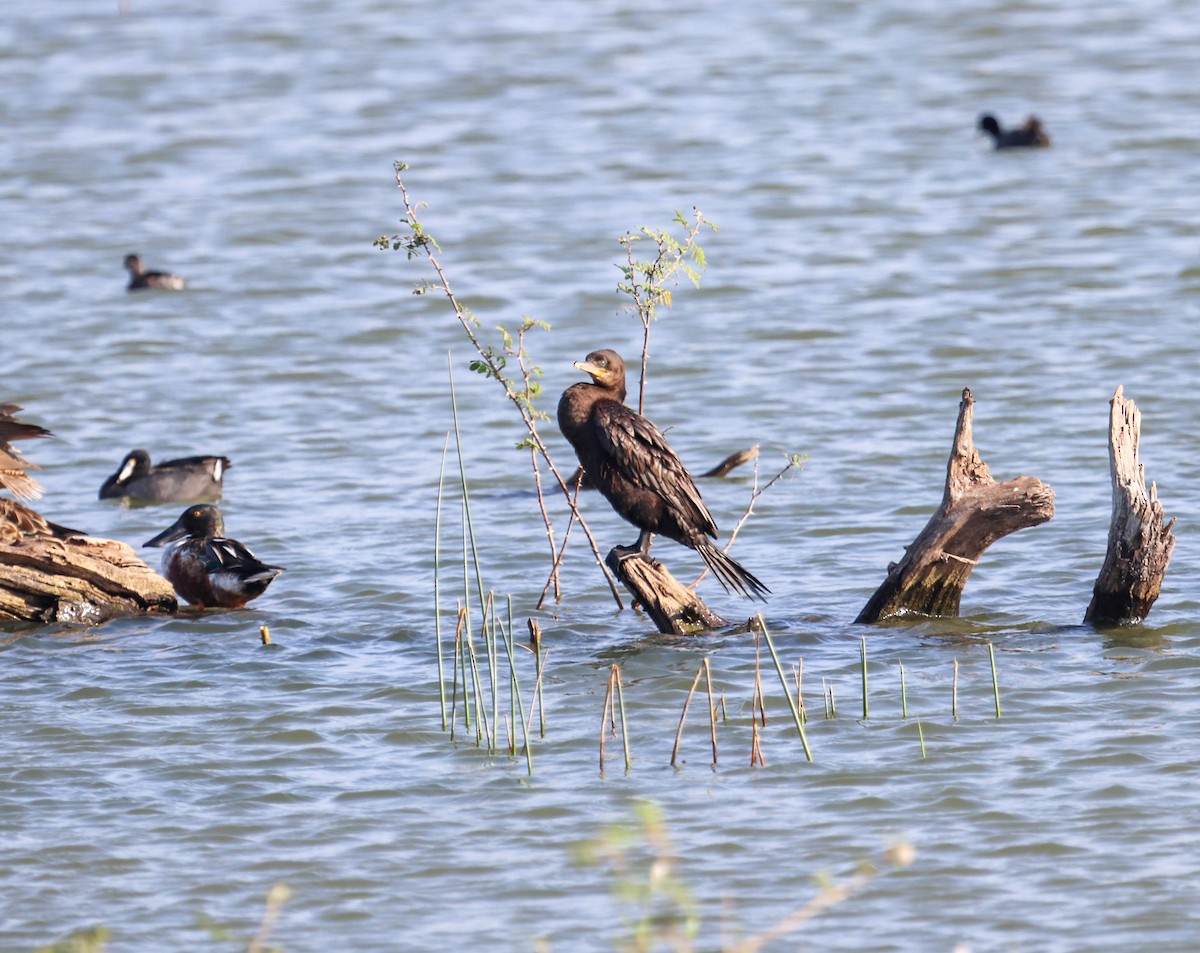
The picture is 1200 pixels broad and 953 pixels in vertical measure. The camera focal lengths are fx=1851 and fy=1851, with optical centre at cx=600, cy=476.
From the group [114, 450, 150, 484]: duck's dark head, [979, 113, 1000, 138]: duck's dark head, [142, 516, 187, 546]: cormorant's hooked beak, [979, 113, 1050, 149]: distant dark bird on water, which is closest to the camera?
[142, 516, 187, 546]: cormorant's hooked beak

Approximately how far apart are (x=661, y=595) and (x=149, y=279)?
9709mm

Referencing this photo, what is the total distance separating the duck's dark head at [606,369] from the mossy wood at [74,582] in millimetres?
2375

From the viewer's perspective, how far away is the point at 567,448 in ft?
42.0

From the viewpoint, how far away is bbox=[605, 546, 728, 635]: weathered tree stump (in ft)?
26.5

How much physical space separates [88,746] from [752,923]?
117 inches

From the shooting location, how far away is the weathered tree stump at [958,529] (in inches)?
309

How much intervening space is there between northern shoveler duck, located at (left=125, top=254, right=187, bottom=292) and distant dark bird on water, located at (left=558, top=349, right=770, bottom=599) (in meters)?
9.13

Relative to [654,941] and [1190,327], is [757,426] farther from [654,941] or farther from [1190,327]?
[654,941]

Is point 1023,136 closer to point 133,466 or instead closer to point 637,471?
point 133,466

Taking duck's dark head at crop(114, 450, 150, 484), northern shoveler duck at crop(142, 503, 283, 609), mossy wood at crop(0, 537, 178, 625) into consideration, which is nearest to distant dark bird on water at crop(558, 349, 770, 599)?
northern shoveler duck at crop(142, 503, 283, 609)

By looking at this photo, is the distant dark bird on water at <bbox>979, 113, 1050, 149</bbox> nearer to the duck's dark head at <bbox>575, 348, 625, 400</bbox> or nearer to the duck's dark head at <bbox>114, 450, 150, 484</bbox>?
the duck's dark head at <bbox>114, 450, 150, 484</bbox>

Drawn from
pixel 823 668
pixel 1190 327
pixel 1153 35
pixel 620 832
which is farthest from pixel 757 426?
pixel 1153 35

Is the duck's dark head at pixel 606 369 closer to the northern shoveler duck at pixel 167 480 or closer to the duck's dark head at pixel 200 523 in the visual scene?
the duck's dark head at pixel 200 523

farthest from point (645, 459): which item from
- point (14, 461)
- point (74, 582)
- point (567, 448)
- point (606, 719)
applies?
point (567, 448)
